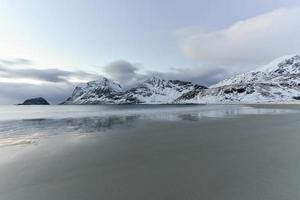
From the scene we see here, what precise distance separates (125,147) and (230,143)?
6413 millimetres

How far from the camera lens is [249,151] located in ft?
38.6

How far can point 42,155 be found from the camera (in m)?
11.8

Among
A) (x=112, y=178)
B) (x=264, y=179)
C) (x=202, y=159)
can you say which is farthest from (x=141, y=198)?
(x=202, y=159)

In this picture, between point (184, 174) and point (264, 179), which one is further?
point (184, 174)

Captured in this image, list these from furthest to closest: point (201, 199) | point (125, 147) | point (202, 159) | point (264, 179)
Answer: point (125, 147)
point (202, 159)
point (264, 179)
point (201, 199)

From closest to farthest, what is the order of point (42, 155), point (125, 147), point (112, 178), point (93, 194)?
point (93, 194) < point (112, 178) < point (42, 155) < point (125, 147)

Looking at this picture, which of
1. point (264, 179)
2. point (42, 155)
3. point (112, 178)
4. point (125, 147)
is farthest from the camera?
point (125, 147)

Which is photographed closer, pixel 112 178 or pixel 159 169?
pixel 112 178

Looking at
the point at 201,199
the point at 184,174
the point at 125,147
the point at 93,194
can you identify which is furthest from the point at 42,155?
the point at 201,199

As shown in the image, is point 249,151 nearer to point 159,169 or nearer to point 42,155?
point 159,169

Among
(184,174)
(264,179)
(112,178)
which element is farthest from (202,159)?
(112,178)

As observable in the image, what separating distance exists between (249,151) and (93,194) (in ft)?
27.8

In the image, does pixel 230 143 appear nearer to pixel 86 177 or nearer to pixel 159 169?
pixel 159 169

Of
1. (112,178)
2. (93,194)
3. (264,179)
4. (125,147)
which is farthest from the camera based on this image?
(125,147)
